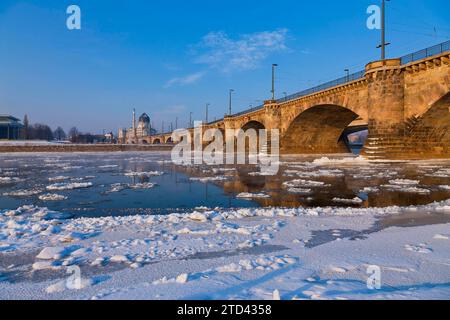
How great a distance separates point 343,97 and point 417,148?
8865mm

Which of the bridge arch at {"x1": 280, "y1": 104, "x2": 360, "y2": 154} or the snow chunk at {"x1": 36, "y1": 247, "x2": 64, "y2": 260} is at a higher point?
the bridge arch at {"x1": 280, "y1": 104, "x2": 360, "y2": 154}

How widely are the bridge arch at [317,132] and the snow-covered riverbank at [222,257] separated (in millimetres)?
34942

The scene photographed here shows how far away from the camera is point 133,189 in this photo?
489 inches

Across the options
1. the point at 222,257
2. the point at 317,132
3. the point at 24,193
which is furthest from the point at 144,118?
the point at 222,257

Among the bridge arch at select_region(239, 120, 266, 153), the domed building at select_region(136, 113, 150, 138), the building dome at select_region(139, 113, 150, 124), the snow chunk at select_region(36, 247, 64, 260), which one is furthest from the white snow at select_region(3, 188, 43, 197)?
the building dome at select_region(139, 113, 150, 124)

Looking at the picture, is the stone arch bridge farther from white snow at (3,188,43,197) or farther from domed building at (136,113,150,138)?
domed building at (136,113,150,138)

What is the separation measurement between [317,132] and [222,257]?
45340 millimetres

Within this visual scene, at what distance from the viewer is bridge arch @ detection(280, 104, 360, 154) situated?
40969mm

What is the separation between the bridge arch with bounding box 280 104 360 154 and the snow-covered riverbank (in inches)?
1376

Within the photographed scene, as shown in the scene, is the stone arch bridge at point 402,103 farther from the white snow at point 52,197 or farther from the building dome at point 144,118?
the building dome at point 144,118

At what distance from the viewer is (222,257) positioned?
443 centimetres

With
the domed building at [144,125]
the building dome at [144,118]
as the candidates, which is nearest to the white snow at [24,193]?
the domed building at [144,125]

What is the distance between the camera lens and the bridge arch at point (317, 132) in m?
41.0
